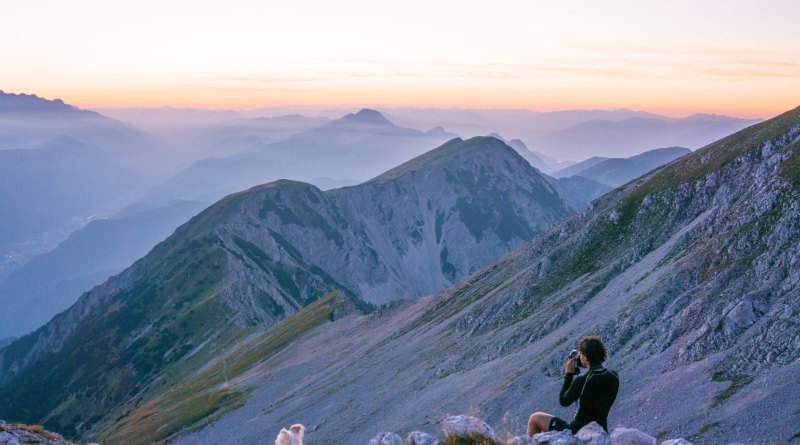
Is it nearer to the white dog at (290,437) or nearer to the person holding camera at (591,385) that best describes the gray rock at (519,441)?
the person holding camera at (591,385)

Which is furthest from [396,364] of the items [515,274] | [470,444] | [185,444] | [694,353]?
[470,444]

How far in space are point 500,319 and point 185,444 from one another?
43.3 m

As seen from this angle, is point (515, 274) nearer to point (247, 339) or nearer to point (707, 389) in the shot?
point (707, 389)

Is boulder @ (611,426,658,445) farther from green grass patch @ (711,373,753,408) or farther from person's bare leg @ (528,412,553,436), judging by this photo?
green grass patch @ (711,373,753,408)

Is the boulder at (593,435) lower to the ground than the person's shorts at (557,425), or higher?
higher

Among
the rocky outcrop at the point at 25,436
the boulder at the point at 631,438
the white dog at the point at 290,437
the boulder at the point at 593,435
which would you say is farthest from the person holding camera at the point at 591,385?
the rocky outcrop at the point at 25,436

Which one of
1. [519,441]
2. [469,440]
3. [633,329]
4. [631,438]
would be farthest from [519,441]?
[633,329]

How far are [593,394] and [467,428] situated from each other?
11.5 ft

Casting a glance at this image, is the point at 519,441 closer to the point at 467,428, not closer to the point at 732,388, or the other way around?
the point at 467,428

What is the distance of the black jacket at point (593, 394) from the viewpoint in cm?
1658

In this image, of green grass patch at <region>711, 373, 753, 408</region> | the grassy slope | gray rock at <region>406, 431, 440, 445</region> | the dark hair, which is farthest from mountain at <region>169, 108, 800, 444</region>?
the grassy slope

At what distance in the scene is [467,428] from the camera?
1739 centimetres

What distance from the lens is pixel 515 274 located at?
3243 inches

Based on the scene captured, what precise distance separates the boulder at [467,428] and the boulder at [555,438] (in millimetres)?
1172
